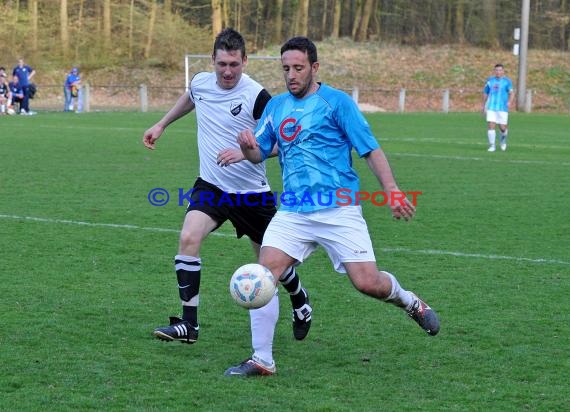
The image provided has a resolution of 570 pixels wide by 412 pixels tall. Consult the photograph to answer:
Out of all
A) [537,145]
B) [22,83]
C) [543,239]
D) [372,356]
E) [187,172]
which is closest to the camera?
[372,356]

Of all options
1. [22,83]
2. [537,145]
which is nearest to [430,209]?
[537,145]

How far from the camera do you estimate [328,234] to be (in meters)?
5.47

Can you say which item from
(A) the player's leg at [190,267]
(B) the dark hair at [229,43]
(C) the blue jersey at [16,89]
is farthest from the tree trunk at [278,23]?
(A) the player's leg at [190,267]

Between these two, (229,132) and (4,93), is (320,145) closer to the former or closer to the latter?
(229,132)

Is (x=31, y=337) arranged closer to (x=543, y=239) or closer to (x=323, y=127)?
(x=323, y=127)

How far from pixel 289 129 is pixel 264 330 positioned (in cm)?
111

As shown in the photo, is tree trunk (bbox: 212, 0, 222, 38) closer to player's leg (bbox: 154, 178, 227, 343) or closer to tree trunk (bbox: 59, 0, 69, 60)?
tree trunk (bbox: 59, 0, 69, 60)

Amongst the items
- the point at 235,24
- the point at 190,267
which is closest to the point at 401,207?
the point at 190,267

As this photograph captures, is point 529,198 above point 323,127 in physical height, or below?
below

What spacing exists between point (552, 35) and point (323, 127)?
58079 mm

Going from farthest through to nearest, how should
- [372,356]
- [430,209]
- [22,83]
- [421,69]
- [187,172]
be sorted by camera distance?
[421,69], [22,83], [187,172], [430,209], [372,356]

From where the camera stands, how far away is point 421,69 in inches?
2114

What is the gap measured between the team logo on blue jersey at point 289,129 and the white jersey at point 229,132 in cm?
90

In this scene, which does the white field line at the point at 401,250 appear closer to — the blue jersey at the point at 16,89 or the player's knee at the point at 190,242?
the player's knee at the point at 190,242
